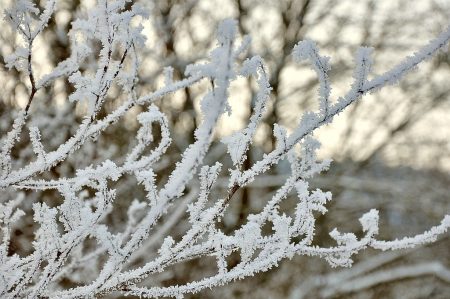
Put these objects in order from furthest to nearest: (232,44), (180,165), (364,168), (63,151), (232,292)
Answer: (364,168), (232,292), (63,151), (180,165), (232,44)

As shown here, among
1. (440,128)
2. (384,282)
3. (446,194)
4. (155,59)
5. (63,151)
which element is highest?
(155,59)

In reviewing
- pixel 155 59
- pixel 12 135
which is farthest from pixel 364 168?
pixel 12 135

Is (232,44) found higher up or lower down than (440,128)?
lower down

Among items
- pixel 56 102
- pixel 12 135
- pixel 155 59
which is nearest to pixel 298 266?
pixel 155 59

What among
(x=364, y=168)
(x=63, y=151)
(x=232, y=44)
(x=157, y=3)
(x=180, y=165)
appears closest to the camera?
(x=232, y=44)

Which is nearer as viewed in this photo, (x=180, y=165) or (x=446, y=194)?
(x=180, y=165)

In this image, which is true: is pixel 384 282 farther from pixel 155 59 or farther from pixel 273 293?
pixel 155 59

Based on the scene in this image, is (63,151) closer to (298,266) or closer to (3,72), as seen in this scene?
(3,72)
